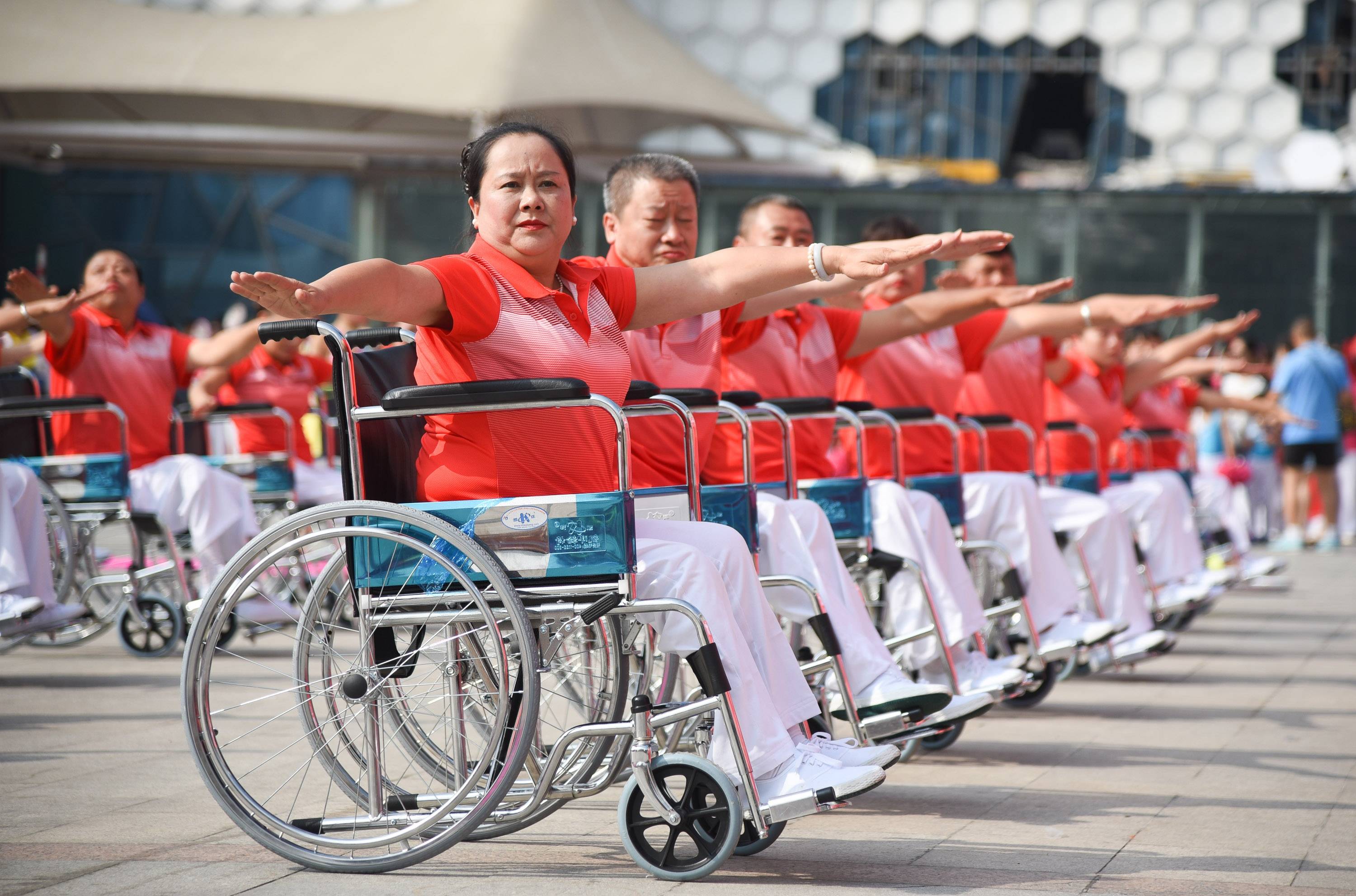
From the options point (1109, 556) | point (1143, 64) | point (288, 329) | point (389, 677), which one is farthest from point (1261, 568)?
point (1143, 64)

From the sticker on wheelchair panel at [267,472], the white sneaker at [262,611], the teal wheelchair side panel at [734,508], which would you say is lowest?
the white sneaker at [262,611]

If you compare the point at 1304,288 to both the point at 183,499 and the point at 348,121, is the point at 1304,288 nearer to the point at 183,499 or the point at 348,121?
the point at 348,121

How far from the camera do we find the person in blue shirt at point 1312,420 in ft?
41.1

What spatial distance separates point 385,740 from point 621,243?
145 cm

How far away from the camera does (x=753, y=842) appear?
301 centimetres

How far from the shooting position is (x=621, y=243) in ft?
13.8

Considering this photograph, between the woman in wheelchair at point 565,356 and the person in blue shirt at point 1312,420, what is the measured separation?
10348 mm

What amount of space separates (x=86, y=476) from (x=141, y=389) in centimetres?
69

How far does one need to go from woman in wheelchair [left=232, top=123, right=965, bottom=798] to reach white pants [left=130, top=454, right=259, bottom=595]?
10.8 ft

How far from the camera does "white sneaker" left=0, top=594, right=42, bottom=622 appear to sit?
4.80 metres

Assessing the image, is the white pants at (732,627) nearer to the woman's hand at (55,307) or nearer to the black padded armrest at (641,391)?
the black padded armrest at (641,391)

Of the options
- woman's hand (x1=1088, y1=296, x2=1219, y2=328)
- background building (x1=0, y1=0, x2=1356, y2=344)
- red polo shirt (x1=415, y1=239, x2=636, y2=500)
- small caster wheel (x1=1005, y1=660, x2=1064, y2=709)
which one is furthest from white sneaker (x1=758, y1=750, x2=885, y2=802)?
woman's hand (x1=1088, y1=296, x2=1219, y2=328)

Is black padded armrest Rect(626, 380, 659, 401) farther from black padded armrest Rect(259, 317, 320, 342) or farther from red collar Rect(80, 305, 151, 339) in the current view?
red collar Rect(80, 305, 151, 339)

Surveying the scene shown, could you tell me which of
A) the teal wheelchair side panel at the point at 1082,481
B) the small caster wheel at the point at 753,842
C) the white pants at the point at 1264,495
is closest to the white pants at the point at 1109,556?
the teal wheelchair side panel at the point at 1082,481
